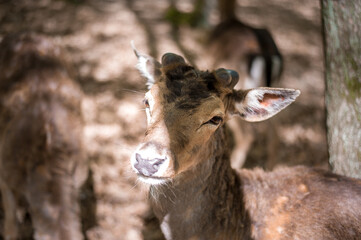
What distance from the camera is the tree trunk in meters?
2.91

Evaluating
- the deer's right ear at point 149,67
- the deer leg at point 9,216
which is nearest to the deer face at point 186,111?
the deer's right ear at point 149,67

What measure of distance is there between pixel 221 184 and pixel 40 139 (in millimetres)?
1967

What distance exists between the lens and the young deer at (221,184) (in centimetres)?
242

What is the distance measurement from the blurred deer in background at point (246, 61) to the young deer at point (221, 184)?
7.83 feet

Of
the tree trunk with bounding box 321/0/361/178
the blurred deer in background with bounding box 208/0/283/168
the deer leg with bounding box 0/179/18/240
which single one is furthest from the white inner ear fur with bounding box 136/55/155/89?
the blurred deer in background with bounding box 208/0/283/168

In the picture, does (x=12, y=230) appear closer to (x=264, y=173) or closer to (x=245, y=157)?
(x=264, y=173)

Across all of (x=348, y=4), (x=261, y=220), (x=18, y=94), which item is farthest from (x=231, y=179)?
(x=18, y=94)

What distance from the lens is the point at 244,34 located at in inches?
222

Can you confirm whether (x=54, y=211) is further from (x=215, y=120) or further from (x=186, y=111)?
(x=215, y=120)

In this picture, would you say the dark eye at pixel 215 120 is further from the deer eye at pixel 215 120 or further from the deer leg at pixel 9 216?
the deer leg at pixel 9 216

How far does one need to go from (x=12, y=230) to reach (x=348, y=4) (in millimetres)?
4271

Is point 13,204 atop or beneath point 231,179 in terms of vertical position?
beneath

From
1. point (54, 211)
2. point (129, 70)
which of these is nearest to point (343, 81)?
point (54, 211)

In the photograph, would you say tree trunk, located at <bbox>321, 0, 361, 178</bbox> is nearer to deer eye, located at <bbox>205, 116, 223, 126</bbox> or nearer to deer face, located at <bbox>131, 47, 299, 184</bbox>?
deer face, located at <bbox>131, 47, 299, 184</bbox>
